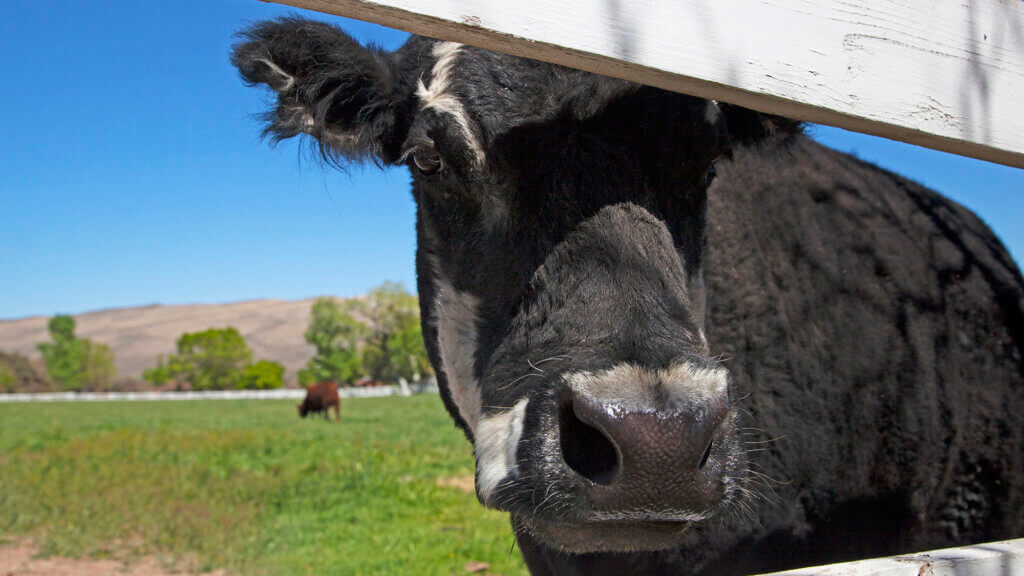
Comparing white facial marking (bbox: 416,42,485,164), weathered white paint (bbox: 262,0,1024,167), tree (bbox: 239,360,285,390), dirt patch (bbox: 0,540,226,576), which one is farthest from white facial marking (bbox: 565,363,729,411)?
tree (bbox: 239,360,285,390)

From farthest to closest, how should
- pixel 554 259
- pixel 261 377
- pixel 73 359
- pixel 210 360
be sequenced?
pixel 210 360
pixel 261 377
pixel 73 359
pixel 554 259

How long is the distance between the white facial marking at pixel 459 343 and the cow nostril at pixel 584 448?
816 mm

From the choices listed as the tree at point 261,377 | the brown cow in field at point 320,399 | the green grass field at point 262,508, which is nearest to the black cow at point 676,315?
the green grass field at point 262,508

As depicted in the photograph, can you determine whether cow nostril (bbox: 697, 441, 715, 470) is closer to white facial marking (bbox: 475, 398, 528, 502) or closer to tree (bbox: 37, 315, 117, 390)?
white facial marking (bbox: 475, 398, 528, 502)

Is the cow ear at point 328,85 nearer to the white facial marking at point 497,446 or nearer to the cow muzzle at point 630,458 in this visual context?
the white facial marking at point 497,446

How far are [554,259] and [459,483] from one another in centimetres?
939

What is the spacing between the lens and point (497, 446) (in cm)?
196

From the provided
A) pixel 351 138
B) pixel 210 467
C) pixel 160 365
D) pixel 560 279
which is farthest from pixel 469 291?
pixel 160 365

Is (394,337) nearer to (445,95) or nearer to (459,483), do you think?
(459,483)

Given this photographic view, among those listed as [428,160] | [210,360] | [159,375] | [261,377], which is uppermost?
[210,360]

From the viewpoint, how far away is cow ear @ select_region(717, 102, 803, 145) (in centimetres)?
302

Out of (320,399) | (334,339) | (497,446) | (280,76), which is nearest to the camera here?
(497,446)

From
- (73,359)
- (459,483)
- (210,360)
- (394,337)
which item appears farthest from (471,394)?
(73,359)

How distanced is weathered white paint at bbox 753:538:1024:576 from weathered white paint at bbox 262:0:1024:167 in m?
0.82
